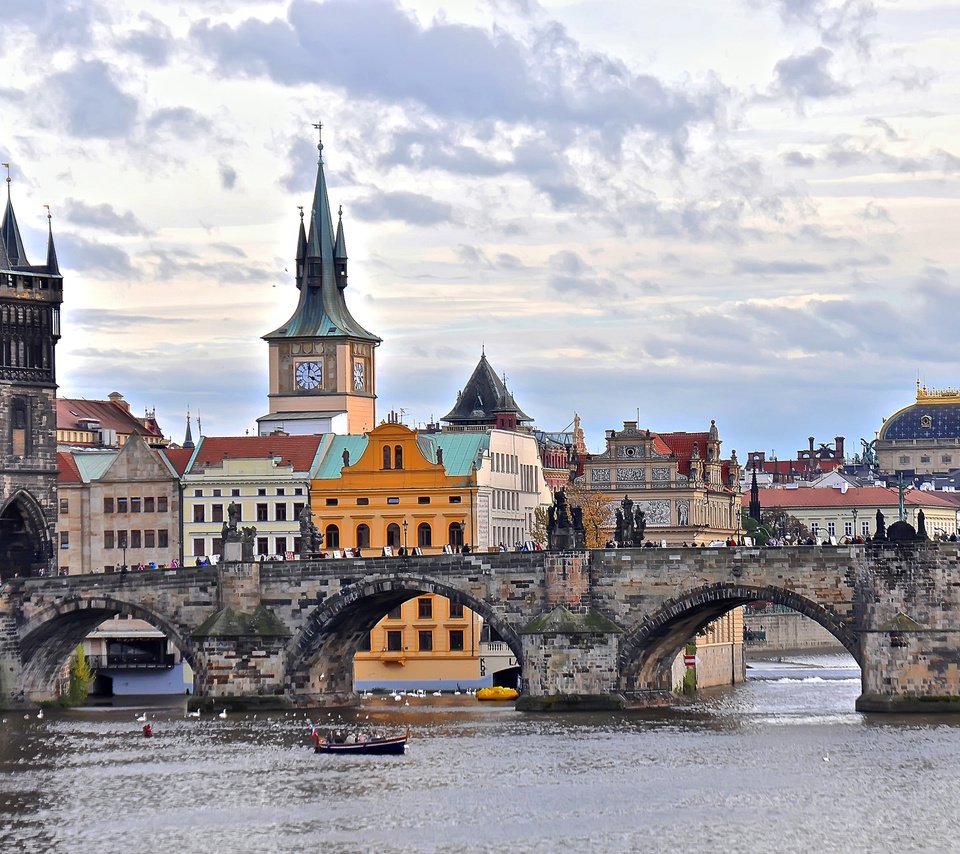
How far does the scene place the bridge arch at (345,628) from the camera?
114 meters

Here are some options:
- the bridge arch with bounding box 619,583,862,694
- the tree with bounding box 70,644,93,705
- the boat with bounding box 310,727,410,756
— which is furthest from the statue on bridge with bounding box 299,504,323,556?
the boat with bounding box 310,727,410,756

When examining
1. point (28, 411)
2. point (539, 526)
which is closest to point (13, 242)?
point (28, 411)

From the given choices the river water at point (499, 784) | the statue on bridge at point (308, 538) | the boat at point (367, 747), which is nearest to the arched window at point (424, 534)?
the statue on bridge at point (308, 538)

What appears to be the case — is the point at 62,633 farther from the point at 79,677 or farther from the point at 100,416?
the point at 100,416

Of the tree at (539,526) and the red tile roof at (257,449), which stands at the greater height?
the red tile roof at (257,449)

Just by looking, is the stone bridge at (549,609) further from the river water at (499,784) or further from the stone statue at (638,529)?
the stone statue at (638,529)

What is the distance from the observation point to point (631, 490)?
155 metres

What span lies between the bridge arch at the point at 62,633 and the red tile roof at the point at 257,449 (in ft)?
57.6

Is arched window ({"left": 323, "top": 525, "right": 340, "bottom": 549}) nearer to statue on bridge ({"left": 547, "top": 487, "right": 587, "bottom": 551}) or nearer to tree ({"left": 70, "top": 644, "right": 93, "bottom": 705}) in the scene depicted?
tree ({"left": 70, "top": 644, "right": 93, "bottom": 705})

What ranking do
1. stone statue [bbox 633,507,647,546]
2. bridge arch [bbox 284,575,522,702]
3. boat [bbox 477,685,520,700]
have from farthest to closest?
boat [bbox 477,685,520,700]
stone statue [bbox 633,507,647,546]
bridge arch [bbox 284,575,522,702]

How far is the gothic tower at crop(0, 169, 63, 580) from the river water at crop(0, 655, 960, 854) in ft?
54.2

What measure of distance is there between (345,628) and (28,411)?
21.7m

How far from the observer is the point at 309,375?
513 ft

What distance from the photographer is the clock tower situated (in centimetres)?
15575
